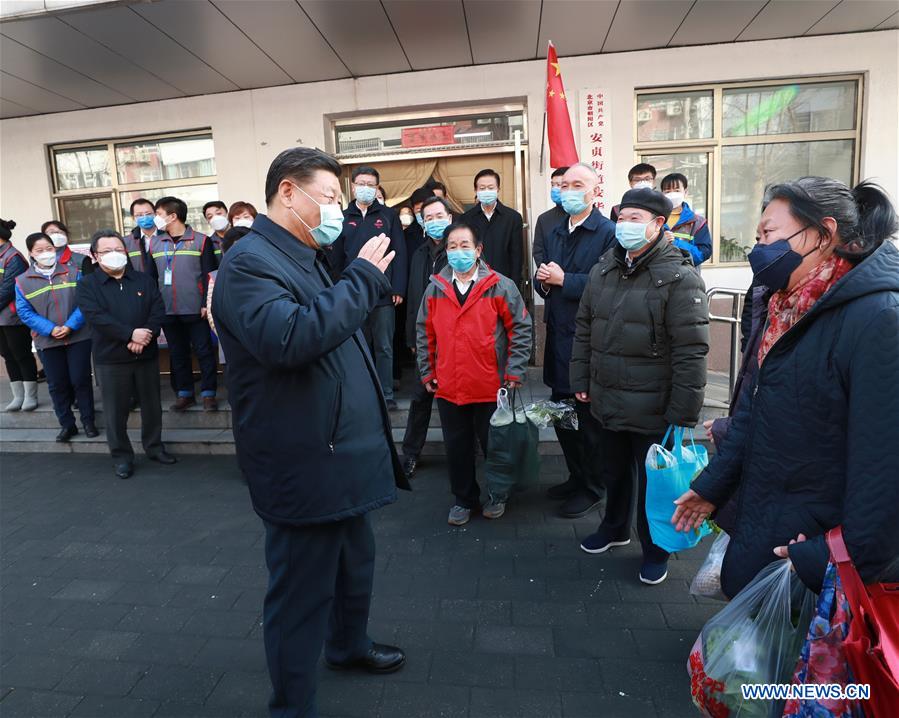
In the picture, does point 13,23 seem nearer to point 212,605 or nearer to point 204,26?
point 204,26

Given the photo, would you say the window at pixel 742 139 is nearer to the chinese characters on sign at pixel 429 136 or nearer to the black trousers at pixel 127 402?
the chinese characters on sign at pixel 429 136

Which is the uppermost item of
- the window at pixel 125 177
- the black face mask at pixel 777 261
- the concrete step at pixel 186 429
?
the window at pixel 125 177

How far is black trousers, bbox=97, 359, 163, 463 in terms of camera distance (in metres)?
5.16

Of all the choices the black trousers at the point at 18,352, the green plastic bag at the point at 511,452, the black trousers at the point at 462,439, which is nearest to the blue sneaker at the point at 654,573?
the green plastic bag at the point at 511,452

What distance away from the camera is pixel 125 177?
7996 millimetres

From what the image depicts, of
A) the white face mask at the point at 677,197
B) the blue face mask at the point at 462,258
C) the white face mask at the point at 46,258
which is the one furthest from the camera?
the white face mask at the point at 46,258

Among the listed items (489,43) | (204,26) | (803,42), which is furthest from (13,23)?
(803,42)

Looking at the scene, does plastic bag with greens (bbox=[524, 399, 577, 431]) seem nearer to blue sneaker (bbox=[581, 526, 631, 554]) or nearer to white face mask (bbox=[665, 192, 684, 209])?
blue sneaker (bbox=[581, 526, 631, 554])

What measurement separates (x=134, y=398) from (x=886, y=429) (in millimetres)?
6397

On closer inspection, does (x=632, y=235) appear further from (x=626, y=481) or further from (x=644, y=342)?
(x=626, y=481)

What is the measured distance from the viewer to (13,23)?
5.54 metres

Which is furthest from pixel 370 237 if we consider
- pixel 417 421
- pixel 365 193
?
pixel 417 421

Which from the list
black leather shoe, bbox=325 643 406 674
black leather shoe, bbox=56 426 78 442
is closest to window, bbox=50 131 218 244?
black leather shoe, bbox=56 426 78 442

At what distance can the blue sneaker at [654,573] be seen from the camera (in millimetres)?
3086
